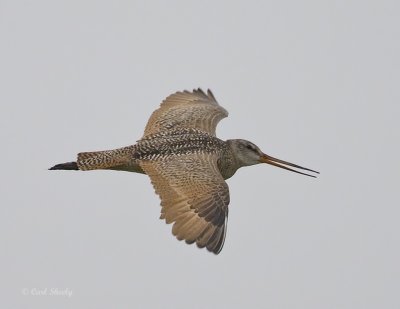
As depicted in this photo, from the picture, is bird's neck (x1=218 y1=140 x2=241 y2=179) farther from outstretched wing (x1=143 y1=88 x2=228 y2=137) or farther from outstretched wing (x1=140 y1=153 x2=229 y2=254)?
outstretched wing (x1=143 y1=88 x2=228 y2=137)

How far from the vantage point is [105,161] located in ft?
49.6

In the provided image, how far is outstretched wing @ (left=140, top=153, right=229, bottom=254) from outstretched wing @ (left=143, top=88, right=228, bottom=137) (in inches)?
71.4

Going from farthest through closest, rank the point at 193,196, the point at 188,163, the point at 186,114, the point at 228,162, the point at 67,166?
1. the point at 186,114
2. the point at 228,162
3. the point at 67,166
4. the point at 188,163
5. the point at 193,196

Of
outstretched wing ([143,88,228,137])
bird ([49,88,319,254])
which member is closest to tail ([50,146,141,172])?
bird ([49,88,319,254])

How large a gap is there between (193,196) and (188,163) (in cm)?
103

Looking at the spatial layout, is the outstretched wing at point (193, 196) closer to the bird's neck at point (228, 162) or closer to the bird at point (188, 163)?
the bird at point (188, 163)

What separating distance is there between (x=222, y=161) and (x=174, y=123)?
4.97 feet

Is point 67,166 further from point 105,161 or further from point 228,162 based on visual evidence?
point 228,162

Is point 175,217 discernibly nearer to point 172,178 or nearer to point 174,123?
point 172,178

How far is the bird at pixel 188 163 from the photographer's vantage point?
44.8 ft

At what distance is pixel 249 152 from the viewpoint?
54.6 feet

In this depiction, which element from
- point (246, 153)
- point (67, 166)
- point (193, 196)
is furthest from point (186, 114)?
point (193, 196)

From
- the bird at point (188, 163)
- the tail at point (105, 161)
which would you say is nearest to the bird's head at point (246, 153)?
the bird at point (188, 163)

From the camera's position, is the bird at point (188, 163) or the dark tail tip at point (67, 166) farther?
the dark tail tip at point (67, 166)
